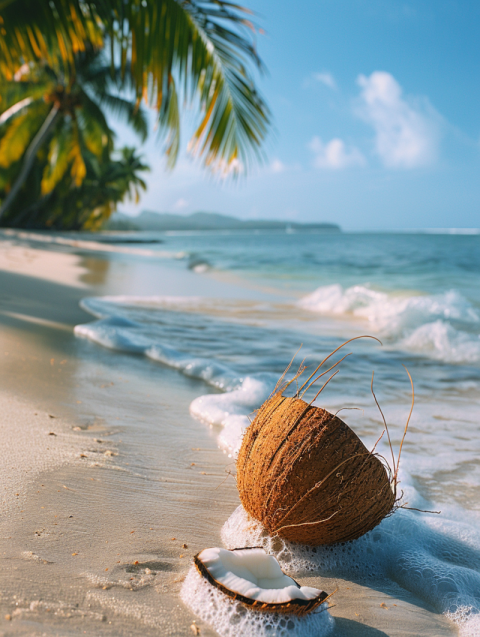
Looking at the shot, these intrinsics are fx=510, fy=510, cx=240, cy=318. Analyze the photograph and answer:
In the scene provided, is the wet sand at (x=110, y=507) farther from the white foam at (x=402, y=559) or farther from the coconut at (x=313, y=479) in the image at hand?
the coconut at (x=313, y=479)

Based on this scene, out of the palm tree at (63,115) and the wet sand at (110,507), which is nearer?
the wet sand at (110,507)

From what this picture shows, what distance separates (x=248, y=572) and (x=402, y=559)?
81 cm

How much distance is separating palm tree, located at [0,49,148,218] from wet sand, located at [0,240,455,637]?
20.5m

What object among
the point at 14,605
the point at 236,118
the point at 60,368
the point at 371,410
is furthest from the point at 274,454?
the point at 236,118

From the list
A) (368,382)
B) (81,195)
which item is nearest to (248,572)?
(368,382)

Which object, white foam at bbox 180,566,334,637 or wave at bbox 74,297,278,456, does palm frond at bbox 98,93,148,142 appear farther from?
white foam at bbox 180,566,334,637

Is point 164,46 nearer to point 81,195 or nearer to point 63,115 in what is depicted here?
point 63,115

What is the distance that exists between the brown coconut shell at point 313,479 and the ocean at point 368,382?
0.17 meters

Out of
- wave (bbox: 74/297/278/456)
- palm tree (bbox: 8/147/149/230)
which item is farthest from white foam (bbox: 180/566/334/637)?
palm tree (bbox: 8/147/149/230)

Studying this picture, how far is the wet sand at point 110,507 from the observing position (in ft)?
5.06

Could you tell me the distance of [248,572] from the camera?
1.56 metres

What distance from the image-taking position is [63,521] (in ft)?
6.45

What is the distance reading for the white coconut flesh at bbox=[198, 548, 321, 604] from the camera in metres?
1.47

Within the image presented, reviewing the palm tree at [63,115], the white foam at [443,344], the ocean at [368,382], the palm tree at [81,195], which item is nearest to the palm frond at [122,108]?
the palm tree at [63,115]
